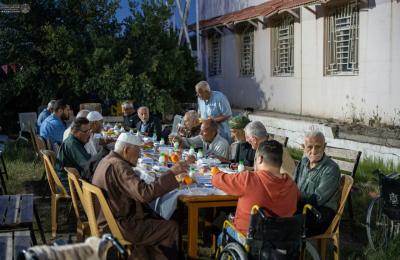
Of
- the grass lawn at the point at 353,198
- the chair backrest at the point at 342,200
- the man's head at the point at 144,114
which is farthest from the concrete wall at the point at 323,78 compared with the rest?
the chair backrest at the point at 342,200

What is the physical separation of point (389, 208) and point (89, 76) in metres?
10.1

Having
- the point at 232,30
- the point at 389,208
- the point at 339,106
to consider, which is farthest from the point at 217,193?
the point at 232,30

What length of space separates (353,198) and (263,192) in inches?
151

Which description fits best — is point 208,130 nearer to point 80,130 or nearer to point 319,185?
point 80,130

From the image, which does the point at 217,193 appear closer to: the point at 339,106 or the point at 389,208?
the point at 389,208

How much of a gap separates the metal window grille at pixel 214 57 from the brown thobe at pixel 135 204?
1337 cm

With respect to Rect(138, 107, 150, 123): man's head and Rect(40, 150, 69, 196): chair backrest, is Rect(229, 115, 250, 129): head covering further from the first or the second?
Rect(138, 107, 150, 123): man's head

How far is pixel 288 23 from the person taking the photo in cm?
1283

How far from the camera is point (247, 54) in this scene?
50.2 feet

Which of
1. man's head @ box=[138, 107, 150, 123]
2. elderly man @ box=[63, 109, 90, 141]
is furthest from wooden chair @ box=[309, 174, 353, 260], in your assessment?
man's head @ box=[138, 107, 150, 123]

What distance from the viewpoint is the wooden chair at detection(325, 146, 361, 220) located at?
5.93m

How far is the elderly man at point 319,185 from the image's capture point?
173 inches

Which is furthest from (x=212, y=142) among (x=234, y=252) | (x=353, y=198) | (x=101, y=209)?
(x=234, y=252)

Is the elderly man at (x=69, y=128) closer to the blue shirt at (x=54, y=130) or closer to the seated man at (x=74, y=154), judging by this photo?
the blue shirt at (x=54, y=130)
